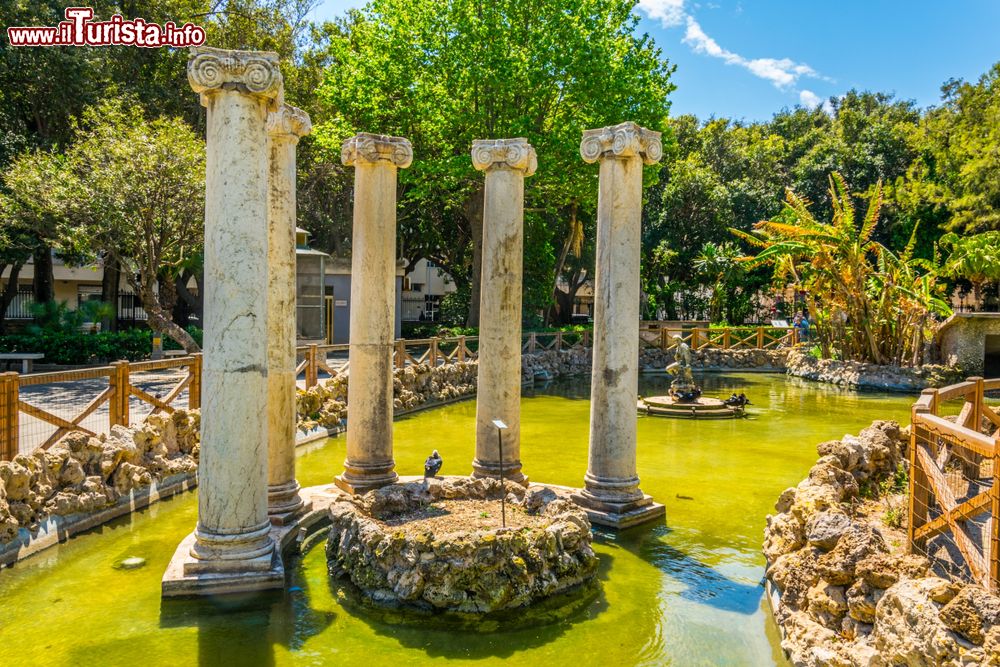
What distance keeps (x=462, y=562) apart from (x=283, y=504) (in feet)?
9.07

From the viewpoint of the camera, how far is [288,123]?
307 inches

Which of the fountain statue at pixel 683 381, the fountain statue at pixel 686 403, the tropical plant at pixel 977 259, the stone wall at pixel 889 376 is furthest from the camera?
the tropical plant at pixel 977 259

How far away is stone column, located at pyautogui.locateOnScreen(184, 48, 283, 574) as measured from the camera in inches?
241

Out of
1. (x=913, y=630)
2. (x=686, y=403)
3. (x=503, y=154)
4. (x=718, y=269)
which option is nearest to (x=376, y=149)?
(x=503, y=154)

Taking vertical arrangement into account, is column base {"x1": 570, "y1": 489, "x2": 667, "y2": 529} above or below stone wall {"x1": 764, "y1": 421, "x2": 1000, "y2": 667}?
below

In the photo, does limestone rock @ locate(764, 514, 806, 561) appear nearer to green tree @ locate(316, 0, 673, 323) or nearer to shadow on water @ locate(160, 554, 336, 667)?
shadow on water @ locate(160, 554, 336, 667)

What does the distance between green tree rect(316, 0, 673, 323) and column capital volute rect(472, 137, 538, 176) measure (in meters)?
12.9

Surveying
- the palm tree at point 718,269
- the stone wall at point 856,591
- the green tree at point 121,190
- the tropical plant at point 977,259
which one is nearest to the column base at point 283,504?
the stone wall at point 856,591

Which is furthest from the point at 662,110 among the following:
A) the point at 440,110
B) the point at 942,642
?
the point at 942,642

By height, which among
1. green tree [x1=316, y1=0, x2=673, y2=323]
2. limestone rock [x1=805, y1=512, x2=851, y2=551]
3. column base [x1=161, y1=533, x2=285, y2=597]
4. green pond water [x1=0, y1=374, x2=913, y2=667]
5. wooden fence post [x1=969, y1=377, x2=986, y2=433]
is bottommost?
green pond water [x1=0, y1=374, x2=913, y2=667]

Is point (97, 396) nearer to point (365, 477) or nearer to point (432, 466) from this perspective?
point (365, 477)

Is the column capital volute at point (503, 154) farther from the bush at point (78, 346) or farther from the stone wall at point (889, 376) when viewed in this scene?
the stone wall at point (889, 376)

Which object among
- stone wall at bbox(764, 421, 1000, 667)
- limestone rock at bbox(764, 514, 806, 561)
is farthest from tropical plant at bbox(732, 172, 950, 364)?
limestone rock at bbox(764, 514, 806, 561)

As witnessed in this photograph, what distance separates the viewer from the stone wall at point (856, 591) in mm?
3896
